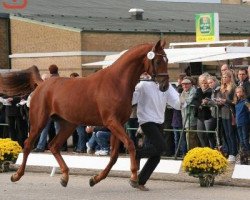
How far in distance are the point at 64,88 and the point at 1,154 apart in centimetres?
327

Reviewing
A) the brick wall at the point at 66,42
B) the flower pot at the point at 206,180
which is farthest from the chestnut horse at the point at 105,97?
the brick wall at the point at 66,42

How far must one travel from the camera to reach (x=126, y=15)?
161ft

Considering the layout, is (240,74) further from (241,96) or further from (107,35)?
(107,35)

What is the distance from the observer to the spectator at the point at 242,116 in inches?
699

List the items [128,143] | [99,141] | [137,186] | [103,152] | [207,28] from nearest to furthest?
[128,143] < [137,186] < [103,152] < [99,141] < [207,28]

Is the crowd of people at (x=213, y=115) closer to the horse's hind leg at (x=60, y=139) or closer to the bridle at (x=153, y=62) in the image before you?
the horse's hind leg at (x=60, y=139)

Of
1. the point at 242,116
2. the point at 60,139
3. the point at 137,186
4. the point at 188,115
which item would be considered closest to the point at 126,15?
the point at 188,115

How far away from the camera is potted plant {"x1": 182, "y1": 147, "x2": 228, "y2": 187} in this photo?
14859mm

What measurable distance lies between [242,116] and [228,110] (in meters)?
0.57

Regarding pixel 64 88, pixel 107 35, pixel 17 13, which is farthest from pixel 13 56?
pixel 64 88

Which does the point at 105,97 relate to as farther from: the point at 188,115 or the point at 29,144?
the point at 188,115

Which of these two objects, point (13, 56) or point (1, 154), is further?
point (13, 56)

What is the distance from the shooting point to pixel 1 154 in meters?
17.9

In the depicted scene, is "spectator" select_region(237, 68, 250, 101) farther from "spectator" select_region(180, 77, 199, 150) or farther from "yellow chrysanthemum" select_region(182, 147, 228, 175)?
"yellow chrysanthemum" select_region(182, 147, 228, 175)
